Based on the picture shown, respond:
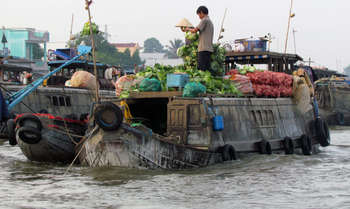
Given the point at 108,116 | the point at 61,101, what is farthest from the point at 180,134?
the point at 61,101

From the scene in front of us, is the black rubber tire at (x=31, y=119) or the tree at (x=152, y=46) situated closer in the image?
the black rubber tire at (x=31, y=119)

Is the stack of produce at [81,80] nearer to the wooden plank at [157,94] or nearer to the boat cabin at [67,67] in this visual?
the boat cabin at [67,67]

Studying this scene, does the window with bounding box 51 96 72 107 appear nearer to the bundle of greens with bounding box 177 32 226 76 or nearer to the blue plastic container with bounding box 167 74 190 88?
the bundle of greens with bounding box 177 32 226 76

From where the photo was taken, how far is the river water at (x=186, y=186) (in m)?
8.70

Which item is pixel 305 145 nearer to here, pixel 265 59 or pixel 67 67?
pixel 265 59

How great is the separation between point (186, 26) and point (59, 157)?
4539 mm

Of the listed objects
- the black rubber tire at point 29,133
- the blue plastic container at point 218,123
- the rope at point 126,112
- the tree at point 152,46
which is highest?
the tree at point 152,46

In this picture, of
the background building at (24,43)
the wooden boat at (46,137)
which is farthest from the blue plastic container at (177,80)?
the background building at (24,43)

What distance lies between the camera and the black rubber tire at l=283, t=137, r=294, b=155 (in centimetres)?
1466

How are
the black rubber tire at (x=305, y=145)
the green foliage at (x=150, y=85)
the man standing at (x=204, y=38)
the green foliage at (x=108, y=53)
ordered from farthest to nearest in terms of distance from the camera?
1. the green foliage at (x=108, y=53)
2. the black rubber tire at (x=305, y=145)
3. the man standing at (x=204, y=38)
4. the green foliage at (x=150, y=85)

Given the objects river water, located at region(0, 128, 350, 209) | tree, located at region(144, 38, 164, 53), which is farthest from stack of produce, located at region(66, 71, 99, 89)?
tree, located at region(144, 38, 164, 53)

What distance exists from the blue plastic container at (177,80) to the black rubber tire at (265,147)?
103 inches

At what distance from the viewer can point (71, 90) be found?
23.0 meters

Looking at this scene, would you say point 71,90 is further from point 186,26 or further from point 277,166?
point 277,166
